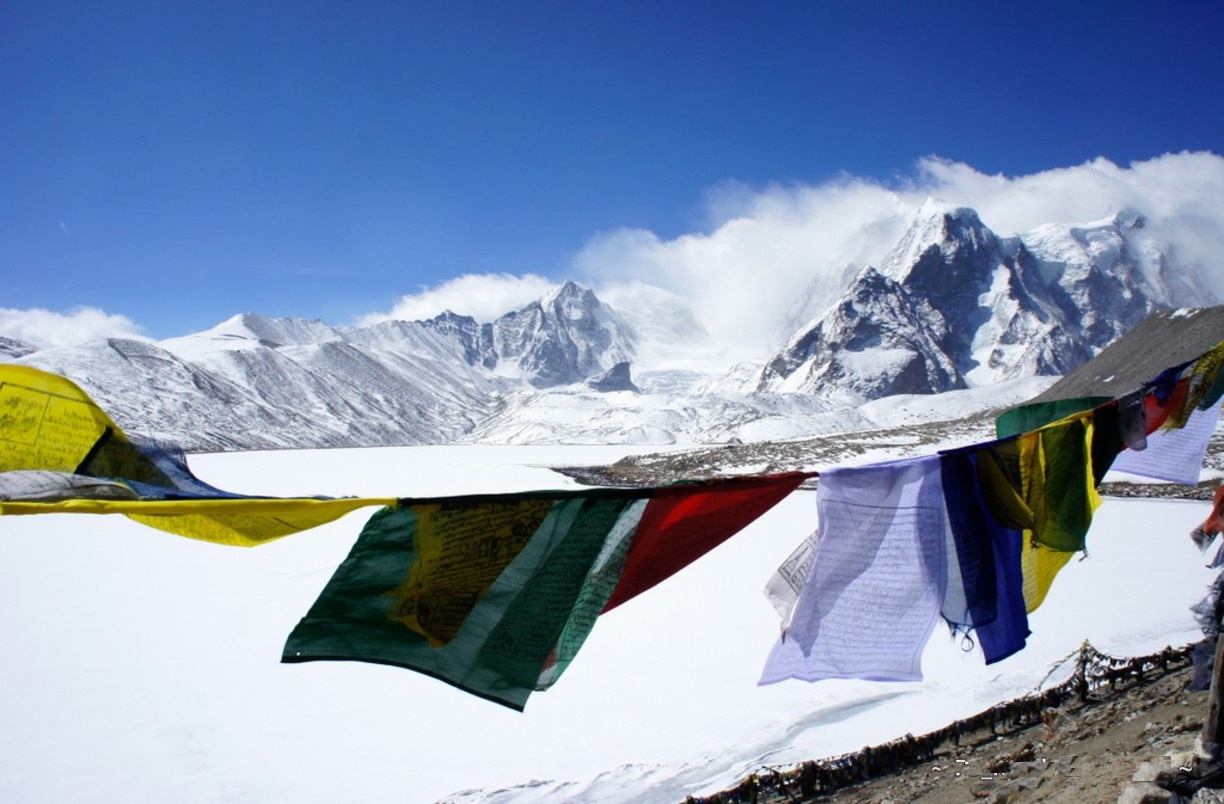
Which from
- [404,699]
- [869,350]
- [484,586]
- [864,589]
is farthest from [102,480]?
[869,350]

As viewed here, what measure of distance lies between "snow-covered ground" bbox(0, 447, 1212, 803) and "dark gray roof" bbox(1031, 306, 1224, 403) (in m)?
37.6

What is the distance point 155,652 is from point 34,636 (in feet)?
5.30

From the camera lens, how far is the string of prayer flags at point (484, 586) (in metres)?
2.54

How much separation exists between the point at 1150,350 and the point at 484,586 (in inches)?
2258

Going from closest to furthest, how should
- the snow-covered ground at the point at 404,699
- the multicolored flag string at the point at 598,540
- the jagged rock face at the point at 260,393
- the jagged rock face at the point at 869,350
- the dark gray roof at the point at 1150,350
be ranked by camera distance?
the multicolored flag string at the point at 598,540
the snow-covered ground at the point at 404,699
the dark gray roof at the point at 1150,350
the jagged rock face at the point at 260,393
the jagged rock face at the point at 869,350

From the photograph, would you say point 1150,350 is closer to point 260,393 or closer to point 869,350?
point 260,393

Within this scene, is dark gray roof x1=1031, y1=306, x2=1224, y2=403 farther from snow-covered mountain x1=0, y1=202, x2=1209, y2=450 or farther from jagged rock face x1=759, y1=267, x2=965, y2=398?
jagged rock face x1=759, y1=267, x2=965, y2=398

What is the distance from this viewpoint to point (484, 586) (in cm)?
266

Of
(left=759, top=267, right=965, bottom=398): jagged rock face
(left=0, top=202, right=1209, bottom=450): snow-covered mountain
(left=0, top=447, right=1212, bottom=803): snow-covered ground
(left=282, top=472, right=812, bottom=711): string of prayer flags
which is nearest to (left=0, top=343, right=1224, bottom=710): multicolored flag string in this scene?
(left=282, top=472, right=812, bottom=711): string of prayer flags

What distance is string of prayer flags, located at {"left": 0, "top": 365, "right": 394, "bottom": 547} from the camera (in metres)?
2.35

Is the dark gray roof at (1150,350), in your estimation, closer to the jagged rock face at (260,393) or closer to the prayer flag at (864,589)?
the prayer flag at (864,589)

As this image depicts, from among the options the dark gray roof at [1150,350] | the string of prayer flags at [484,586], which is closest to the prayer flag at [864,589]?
the string of prayer flags at [484,586]

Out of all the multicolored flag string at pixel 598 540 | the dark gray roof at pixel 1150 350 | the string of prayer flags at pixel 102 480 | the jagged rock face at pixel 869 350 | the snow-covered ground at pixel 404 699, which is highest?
the jagged rock face at pixel 869 350

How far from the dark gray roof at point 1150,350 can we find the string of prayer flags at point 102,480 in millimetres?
47279
